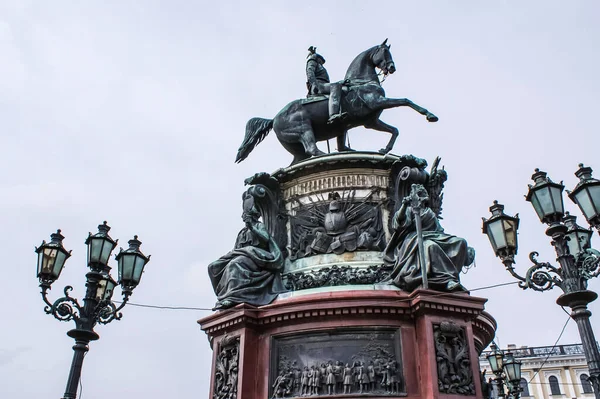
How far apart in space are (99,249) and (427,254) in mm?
5891

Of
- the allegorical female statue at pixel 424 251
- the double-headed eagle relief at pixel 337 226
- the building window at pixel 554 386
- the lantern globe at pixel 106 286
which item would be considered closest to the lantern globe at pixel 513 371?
the allegorical female statue at pixel 424 251

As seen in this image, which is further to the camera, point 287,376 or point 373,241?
point 373,241

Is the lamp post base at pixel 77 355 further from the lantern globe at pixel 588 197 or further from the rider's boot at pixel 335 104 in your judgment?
the lantern globe at pixel 588 197

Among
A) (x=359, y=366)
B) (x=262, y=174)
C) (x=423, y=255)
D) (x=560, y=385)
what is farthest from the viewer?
(x=560, y=385)

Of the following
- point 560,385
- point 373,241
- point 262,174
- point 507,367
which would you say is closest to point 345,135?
point 262,174

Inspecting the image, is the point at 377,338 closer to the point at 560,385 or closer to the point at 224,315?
the point at 224,315

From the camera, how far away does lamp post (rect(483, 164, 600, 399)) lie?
7516 mm

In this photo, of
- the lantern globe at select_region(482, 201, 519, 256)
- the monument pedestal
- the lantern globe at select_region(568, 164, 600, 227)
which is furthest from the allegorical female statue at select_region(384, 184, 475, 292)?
the lantern globe at select_region(568, 164, 600, 227)

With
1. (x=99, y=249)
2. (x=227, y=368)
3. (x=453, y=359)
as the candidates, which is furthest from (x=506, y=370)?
(x=99, y=249)

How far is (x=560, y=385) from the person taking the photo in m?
52.4

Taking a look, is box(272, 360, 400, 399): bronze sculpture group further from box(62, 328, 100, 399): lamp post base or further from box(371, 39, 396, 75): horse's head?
box(371, 39, 396, 75): horse's head

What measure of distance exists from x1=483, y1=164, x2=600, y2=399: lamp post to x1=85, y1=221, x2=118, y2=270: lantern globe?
21.8 feet

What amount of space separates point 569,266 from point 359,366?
11.3ft

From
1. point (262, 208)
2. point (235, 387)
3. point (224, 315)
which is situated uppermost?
point (262, 208)
